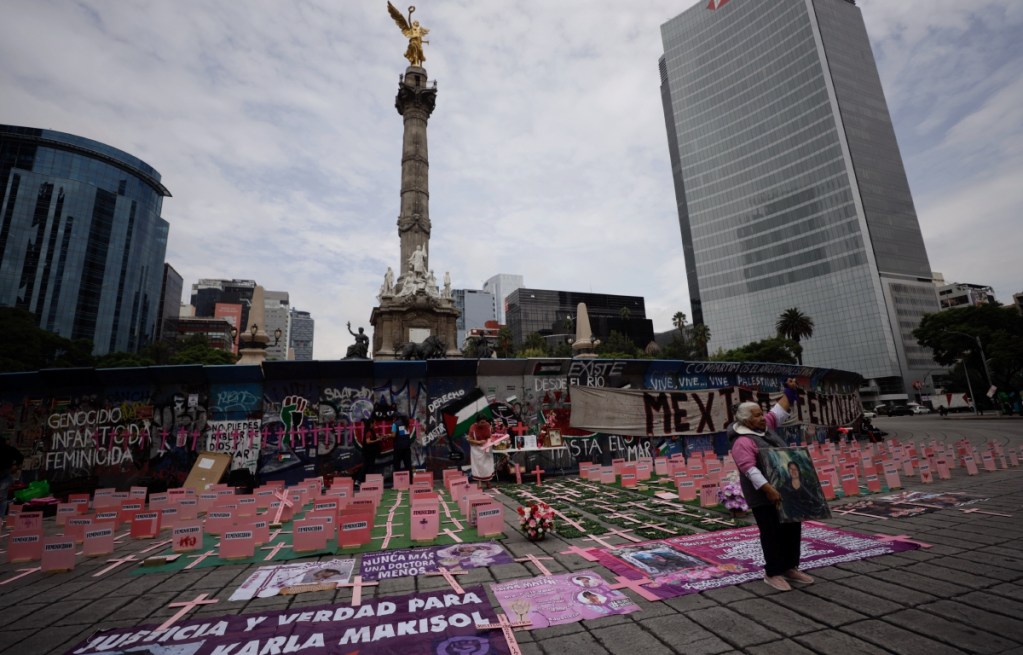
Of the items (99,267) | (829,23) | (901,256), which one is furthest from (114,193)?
(901,256)

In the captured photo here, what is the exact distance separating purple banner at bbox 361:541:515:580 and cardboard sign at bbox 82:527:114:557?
14.5ft

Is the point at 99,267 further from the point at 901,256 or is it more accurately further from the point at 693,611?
the point at 901,256

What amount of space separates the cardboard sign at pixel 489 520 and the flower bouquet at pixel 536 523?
600 mm

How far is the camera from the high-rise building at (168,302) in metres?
112

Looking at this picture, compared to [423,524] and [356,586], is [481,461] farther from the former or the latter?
[356,586]

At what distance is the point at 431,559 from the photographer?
5977 millimetres

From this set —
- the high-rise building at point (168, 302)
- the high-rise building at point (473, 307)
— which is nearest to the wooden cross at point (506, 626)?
the high-rise building at point (168, 302)

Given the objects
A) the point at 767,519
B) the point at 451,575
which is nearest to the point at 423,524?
the point at 451,575

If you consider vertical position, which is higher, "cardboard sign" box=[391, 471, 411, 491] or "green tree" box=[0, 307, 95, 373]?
"green tree" box=[0, 307, 95, 373]

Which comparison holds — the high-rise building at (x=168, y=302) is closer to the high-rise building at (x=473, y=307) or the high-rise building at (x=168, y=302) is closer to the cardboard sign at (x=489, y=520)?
the high-rise building at (x=473, y=307)

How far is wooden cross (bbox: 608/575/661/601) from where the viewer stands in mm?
4477

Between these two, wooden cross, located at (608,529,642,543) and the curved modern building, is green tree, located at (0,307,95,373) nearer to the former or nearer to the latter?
the curved modern building

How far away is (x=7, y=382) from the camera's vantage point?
1208cm

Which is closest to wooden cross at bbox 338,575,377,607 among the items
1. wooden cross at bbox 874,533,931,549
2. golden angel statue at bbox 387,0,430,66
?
wooden cross at bbox 874,533,931,549
